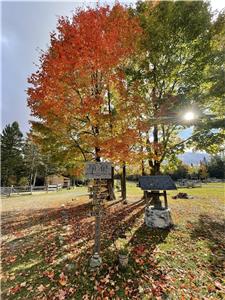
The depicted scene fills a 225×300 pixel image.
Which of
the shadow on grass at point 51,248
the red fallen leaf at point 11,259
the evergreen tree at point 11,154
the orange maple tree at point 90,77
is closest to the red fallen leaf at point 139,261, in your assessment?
the shadow on grass at point 51,248

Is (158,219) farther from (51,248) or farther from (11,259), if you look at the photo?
(11,259)

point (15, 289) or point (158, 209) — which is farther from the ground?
point (158, 209)

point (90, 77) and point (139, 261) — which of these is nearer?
point (139, 261)

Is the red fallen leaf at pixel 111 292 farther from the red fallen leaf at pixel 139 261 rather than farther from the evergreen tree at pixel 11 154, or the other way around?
the evergreen tree at pixel 11 154

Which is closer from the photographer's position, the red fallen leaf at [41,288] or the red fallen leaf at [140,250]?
the red fallen leaf at [41,288]

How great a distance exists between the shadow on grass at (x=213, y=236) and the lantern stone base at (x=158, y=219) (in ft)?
3.65

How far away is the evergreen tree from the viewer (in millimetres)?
36925

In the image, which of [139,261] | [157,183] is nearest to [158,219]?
[157,183]

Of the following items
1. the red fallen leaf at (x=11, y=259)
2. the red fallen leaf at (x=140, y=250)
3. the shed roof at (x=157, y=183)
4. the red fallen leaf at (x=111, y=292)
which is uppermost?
the shed roof at (x=157, y=183)

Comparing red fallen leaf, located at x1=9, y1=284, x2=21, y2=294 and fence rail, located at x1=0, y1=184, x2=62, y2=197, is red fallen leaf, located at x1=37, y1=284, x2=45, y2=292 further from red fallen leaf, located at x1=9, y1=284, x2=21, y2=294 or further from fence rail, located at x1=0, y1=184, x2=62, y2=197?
fence rail, located at x1=0, y1=184, x2=62, y2=197

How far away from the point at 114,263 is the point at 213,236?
4.61 m

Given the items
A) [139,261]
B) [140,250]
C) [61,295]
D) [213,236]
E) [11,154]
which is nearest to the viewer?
[61,295]

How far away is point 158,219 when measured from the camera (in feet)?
26.1

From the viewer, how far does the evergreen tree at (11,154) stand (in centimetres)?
3692
